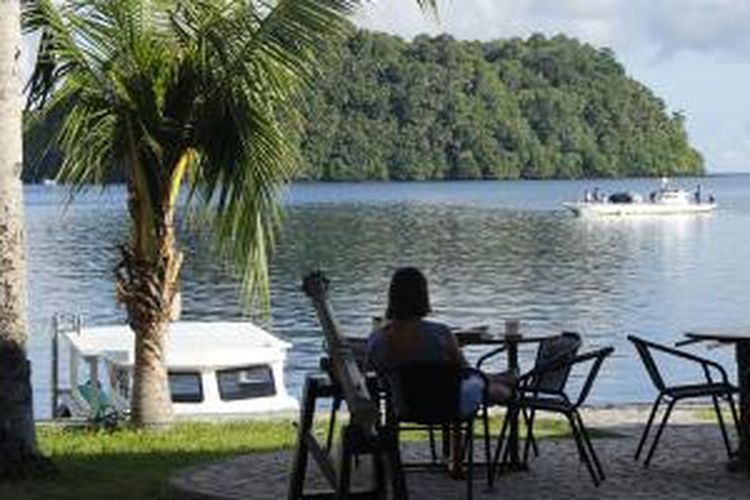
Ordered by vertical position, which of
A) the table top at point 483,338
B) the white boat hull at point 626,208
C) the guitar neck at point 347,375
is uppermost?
the guitar neck at point 347,375

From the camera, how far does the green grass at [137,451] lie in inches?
363

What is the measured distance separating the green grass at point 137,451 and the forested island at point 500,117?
390ft

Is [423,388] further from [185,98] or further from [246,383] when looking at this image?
[246,383]

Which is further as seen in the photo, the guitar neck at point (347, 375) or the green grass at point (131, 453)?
the green grass at point (131, 453)

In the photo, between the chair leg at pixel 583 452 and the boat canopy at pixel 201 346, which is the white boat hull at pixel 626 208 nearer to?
the boat canopy at pixel 201 346

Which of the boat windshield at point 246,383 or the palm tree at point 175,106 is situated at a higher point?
the palm tree at point 175,106

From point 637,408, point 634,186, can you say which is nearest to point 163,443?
point 637,408

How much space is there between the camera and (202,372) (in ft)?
71.5

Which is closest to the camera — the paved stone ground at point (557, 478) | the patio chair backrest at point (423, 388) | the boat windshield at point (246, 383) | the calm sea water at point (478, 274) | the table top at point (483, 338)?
the patio chair backrest at point (423, 388)

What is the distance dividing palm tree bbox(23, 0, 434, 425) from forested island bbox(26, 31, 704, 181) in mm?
118712

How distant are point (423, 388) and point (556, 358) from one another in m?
1.26

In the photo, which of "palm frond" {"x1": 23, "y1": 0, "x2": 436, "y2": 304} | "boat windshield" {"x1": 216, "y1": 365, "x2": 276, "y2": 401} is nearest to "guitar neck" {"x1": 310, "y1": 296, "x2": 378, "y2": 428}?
"palm frond" {"x1": 23, "y1": 0, "x2": 436, "y2": 304}

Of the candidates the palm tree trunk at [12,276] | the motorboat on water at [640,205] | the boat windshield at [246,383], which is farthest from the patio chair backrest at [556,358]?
the motorboat on water at [640,205]

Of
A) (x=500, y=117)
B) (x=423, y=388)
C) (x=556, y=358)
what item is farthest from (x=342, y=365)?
(x=500, y=117)
